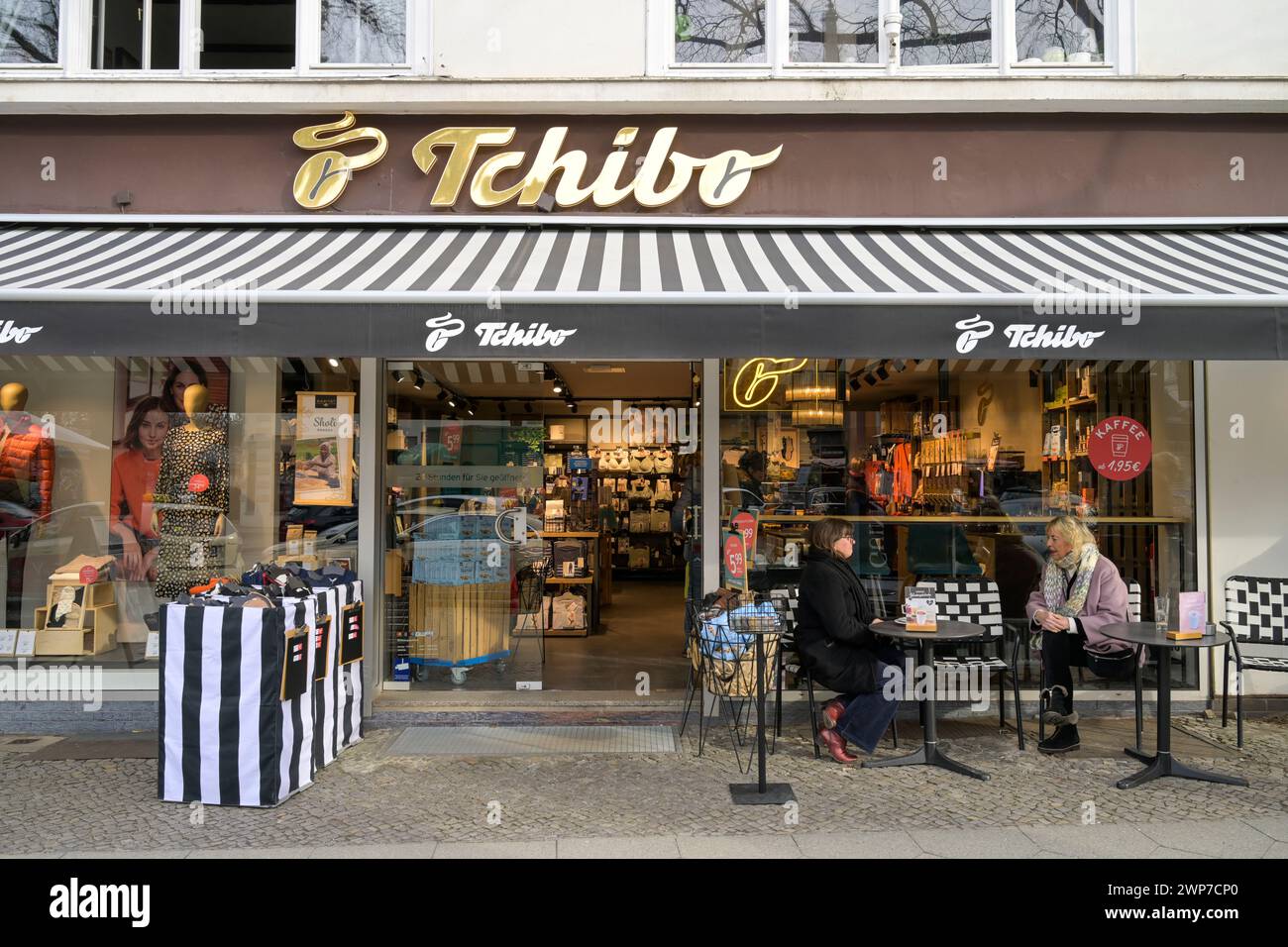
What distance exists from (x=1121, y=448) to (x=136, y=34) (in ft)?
27.2

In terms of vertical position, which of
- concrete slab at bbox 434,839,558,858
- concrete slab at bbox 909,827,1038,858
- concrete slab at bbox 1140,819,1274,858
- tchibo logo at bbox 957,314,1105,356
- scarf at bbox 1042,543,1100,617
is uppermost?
tchibo logo at bbox 957,314,1105,356

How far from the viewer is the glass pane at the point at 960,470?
6.93m

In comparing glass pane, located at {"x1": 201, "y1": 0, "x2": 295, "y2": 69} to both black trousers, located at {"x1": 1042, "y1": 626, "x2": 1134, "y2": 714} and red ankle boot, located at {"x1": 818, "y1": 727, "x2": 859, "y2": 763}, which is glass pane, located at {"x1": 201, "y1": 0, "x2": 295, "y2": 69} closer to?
red ankle boot, located at {"x1": 818, "y1": 727, "x2": 859, "y2": 763}

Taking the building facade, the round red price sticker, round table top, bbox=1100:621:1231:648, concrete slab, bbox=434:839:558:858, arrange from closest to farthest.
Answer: concrete slab, bbox=434:839:558:858
round table top, bbox=1100:621:1231:648
the building facade
the round red price sticker

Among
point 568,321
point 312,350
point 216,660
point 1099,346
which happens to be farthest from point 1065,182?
point 216,660

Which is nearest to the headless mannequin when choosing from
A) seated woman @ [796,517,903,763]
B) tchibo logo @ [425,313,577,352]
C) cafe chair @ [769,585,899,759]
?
tchibo logo @ [425,313,577,352]

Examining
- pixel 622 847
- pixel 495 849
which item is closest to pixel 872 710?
pixel 622 847

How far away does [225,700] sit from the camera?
16.0 feet

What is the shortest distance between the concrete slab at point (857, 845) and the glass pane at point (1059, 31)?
5.79 metres

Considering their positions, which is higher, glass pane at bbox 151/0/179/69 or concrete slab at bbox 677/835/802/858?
glass pane at bbox 151/0/179/69

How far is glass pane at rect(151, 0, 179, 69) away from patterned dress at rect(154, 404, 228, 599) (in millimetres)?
2803

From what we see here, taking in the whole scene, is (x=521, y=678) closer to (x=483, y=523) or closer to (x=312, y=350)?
(x=483, y=523)
